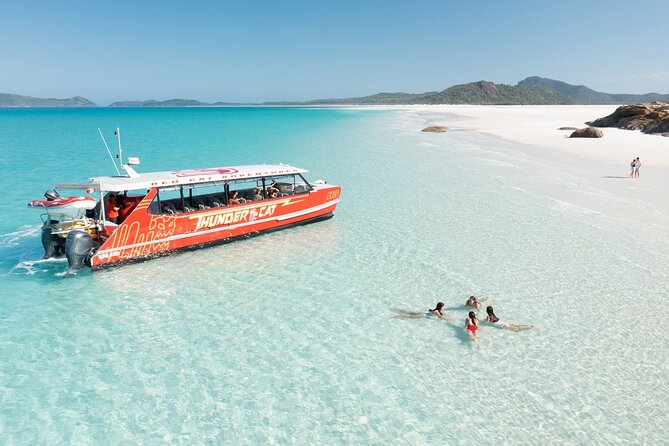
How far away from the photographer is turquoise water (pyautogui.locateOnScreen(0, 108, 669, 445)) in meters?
7.34

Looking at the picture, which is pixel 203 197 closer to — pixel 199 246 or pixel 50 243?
pixel 199 246

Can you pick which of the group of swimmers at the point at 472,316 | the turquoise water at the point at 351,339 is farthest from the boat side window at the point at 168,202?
the group of swimmers at the point at 472,316

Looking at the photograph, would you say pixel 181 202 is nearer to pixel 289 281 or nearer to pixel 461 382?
pixel 289 281

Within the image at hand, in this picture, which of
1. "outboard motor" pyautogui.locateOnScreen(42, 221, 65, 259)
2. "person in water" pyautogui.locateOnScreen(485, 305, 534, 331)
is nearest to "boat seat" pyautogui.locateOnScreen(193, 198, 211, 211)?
"outboard motor" pyautogui.locateOnScreen(42, 221, 65, 259)

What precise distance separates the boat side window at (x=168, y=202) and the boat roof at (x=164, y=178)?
36 centimetres

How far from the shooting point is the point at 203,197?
16750 mm

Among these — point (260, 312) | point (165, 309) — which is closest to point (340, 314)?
point (260, 312)

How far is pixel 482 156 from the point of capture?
126ft

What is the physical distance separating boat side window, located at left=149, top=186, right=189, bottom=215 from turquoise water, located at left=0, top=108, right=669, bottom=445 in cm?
162

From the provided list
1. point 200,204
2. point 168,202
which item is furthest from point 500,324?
point 168,202

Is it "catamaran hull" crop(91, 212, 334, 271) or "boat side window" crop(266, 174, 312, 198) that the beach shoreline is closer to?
"boat side window" crop(266, 174, 312, 198)

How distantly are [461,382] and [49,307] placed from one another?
999 cm

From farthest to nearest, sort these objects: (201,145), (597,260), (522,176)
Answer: (201,145) → (522,176) → (597,260)

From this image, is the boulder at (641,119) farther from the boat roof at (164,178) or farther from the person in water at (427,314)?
the person in water at (427,314)
